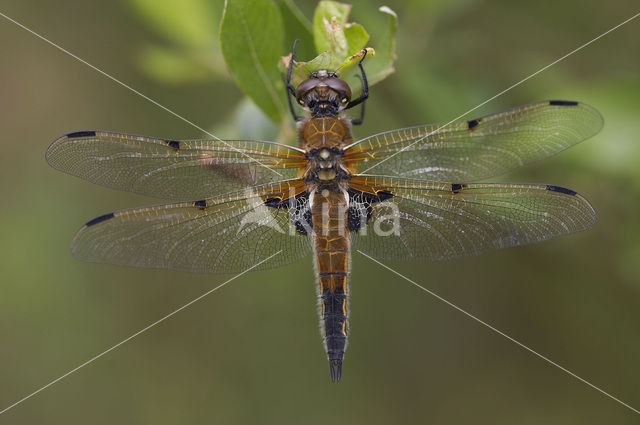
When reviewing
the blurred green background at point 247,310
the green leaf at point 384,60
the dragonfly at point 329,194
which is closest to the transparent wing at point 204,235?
the dragonfly at point 329,194

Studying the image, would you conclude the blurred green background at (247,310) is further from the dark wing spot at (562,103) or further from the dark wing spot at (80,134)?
the dark wing spot at (80,134)

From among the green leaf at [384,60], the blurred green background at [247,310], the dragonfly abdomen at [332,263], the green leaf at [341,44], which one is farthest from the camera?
the blurred green background at [247,310]

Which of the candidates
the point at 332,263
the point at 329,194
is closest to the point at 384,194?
the point at 329,194

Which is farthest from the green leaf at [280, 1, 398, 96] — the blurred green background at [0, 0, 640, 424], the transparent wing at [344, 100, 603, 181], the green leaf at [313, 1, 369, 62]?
the blurred green background at [0, 0, 640, 424]

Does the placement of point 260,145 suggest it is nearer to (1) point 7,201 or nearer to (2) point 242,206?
(2) point 242,206

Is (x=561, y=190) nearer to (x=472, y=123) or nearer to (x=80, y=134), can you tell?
(x=472, y=123)

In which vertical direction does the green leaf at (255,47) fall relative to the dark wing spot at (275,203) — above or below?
above

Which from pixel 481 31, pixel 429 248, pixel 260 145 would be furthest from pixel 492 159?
pixel 481 31
